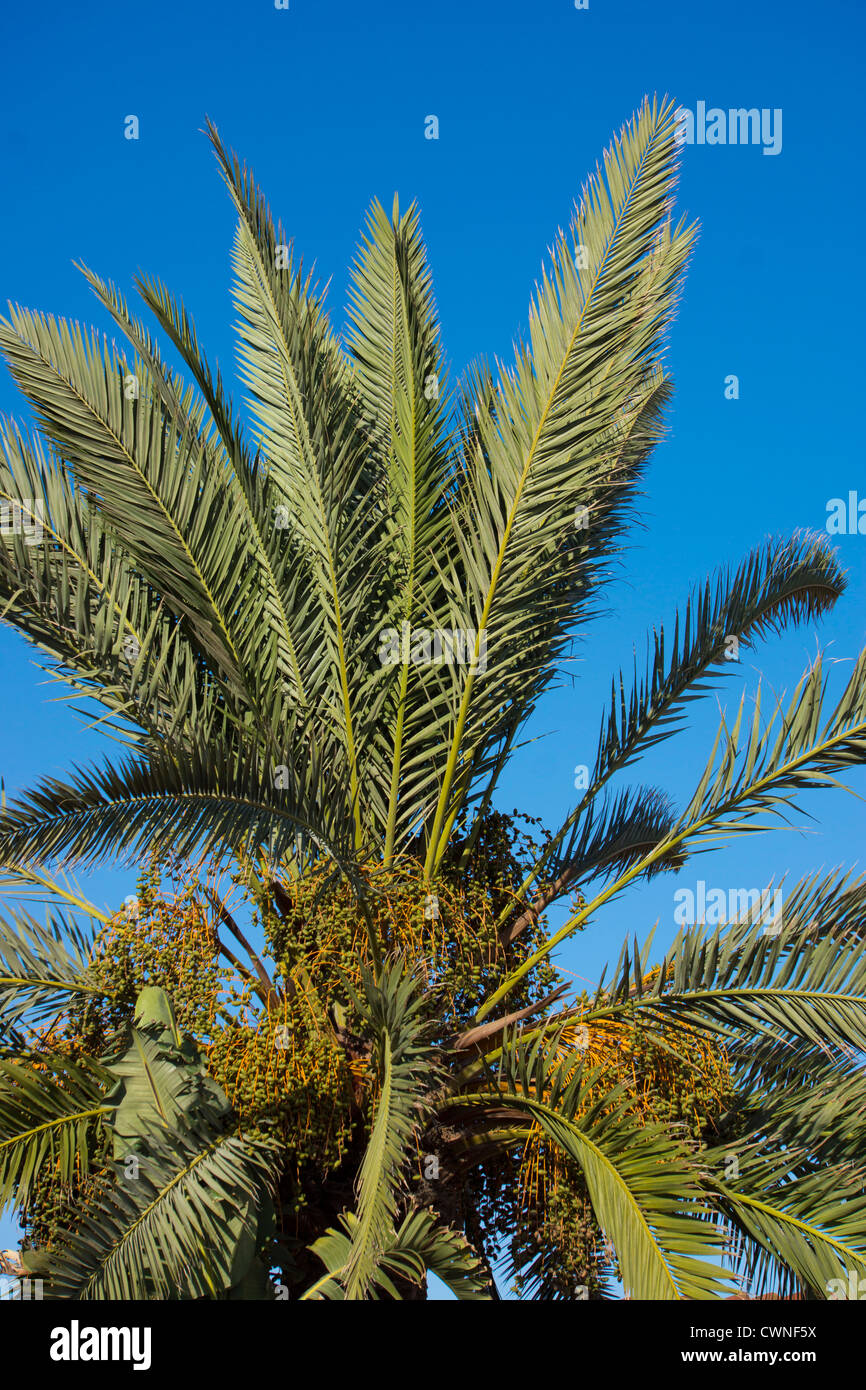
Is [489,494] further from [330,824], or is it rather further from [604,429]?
[330,824]

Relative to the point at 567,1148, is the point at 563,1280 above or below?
below

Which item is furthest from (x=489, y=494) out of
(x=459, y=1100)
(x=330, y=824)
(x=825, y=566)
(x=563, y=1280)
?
(x=563, y=1280)

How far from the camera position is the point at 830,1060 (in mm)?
6781

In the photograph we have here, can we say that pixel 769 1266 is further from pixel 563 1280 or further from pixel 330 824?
pixel 330 824

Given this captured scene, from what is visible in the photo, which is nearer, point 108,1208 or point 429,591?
point 108,1208

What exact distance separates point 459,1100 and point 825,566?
4.12m

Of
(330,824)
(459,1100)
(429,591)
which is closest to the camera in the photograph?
(330,824)

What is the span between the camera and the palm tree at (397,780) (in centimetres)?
535

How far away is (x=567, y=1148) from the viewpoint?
5.71 m

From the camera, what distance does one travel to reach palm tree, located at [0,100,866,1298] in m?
5.35

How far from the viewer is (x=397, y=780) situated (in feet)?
23.3
